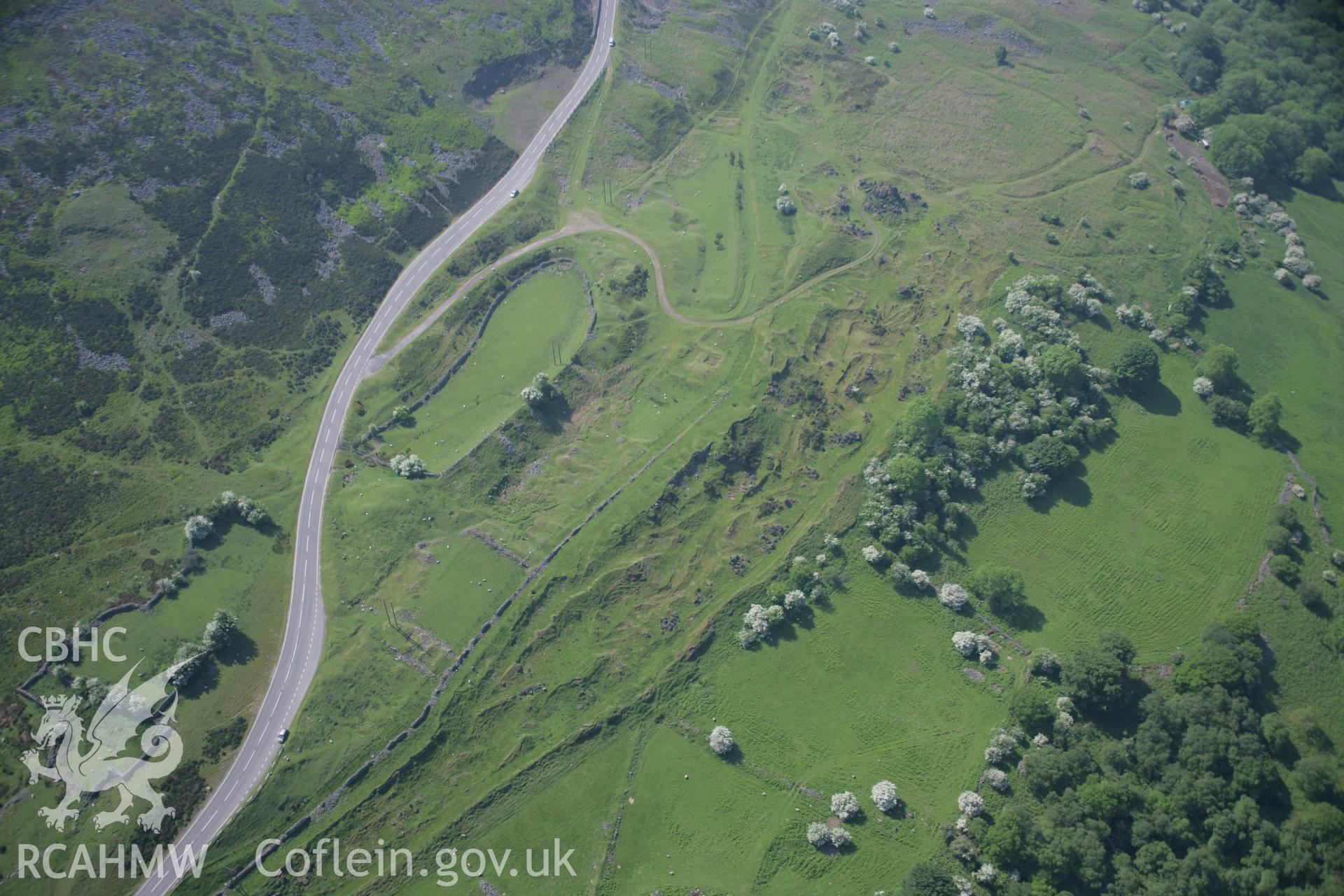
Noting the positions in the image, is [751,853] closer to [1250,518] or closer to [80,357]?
[1250,518]

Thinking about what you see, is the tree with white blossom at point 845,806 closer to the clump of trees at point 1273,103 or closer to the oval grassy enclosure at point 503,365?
the oval grassy enclosure at point 503,365

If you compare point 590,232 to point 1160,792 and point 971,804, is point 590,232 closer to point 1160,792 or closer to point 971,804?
point 971,804

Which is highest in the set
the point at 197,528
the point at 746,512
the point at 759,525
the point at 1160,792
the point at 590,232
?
the point at 590,232

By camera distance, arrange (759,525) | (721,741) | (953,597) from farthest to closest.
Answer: (759,525), (953,597), (721,741)

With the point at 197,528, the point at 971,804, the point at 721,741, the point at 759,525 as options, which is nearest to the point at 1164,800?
the point at 971,804

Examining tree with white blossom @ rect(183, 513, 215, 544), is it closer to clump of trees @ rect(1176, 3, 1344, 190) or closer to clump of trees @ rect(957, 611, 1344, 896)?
clump of trees @ rect(957, 611, 1344, 896)

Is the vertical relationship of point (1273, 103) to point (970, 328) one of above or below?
above

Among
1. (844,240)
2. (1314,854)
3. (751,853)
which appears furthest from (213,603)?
(1314,854)
